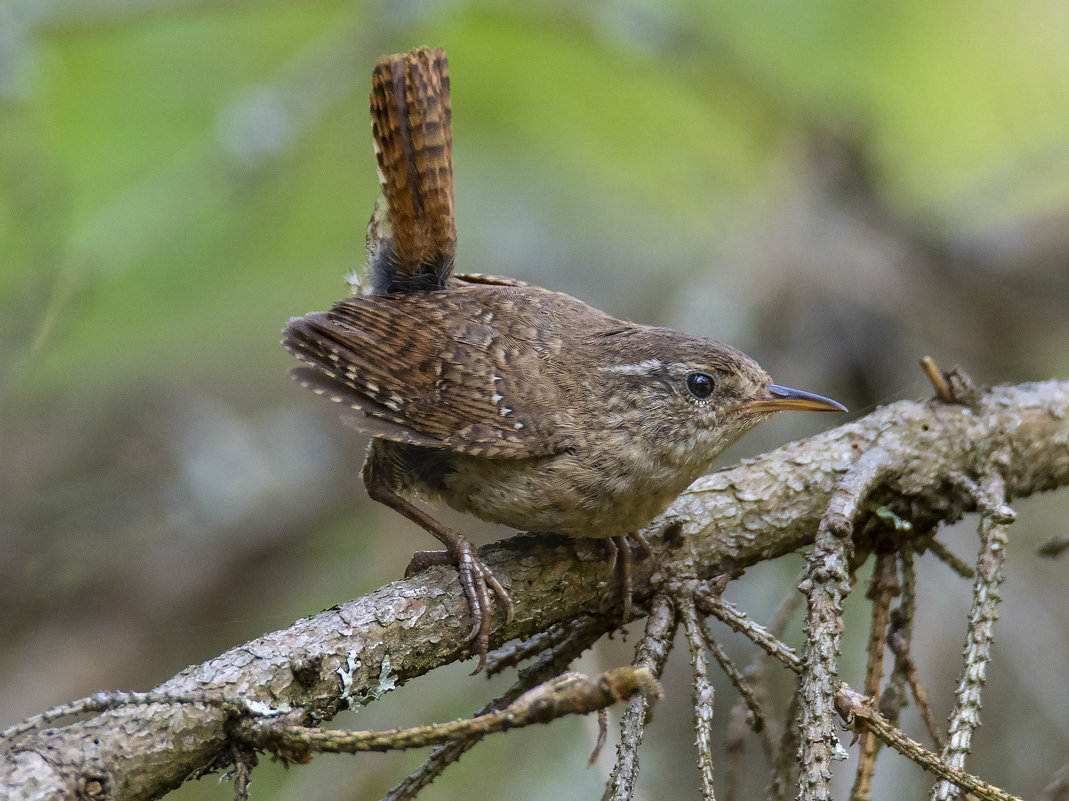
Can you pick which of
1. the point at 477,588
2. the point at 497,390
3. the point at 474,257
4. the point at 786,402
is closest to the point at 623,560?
the point at 477,588

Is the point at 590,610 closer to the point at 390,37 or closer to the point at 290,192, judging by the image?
the point at 390,37

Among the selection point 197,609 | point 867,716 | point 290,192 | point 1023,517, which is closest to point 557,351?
point 867,716

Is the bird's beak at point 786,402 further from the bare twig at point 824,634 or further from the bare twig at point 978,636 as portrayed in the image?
the bare twig at point 978,636

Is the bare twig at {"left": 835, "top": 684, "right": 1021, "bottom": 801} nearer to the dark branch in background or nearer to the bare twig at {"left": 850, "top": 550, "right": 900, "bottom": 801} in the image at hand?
the bare twig at {"left": 850, "top": 550, "right": 900, "bottom": 801}

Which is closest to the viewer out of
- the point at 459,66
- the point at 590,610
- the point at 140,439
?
the point at 590,610

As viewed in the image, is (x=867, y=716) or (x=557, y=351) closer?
(x=867, y=716)

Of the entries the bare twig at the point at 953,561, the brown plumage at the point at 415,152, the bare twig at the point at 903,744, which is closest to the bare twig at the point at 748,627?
the bare twig at the point at 903,744
